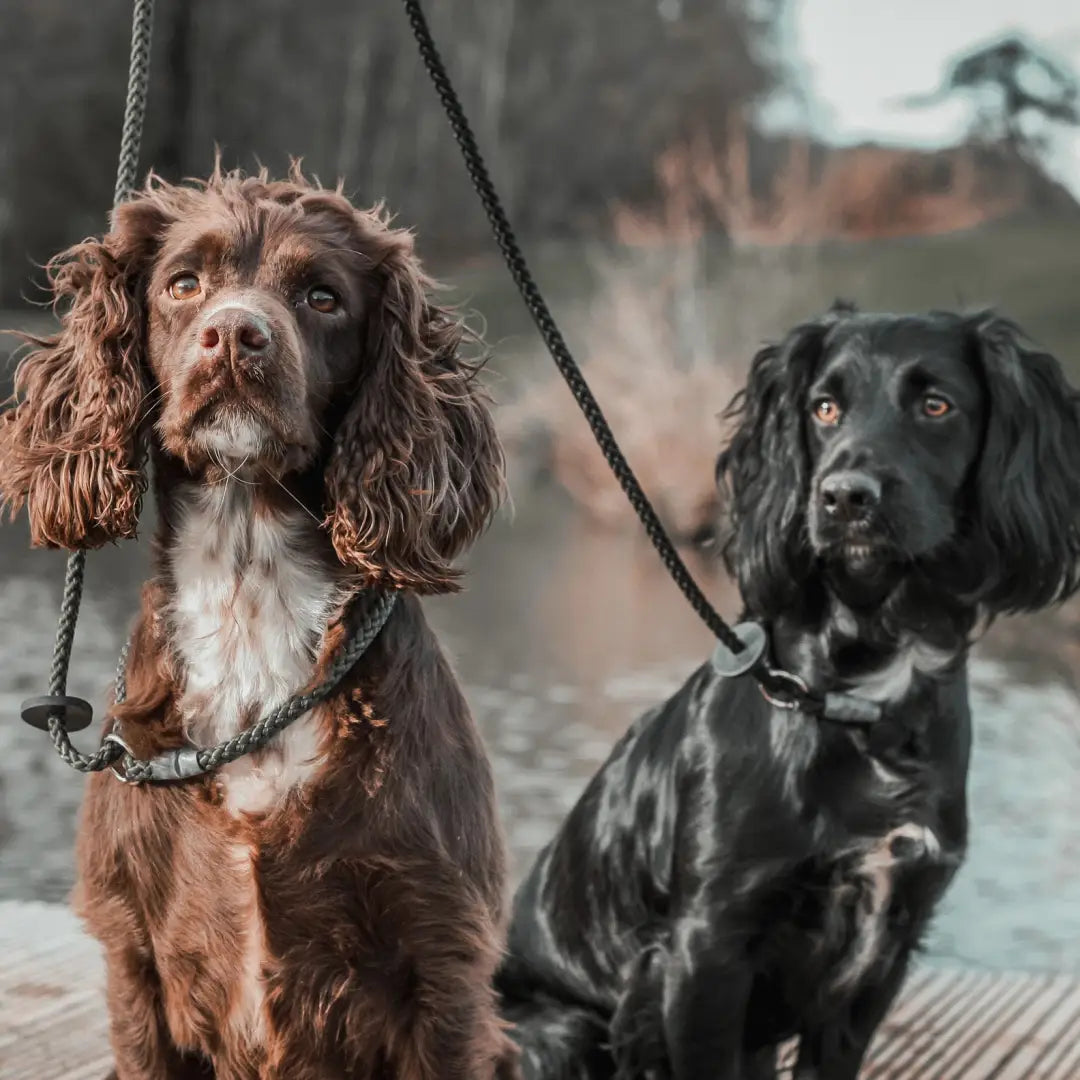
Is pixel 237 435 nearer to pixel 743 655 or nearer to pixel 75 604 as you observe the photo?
pixel 75 604

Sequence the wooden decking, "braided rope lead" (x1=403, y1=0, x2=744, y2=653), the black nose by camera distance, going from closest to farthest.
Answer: "braided rope lead" (x1=403, y1=0, x2=744, y2=653), the black nose, the wooden decking

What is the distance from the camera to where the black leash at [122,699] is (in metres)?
2.04

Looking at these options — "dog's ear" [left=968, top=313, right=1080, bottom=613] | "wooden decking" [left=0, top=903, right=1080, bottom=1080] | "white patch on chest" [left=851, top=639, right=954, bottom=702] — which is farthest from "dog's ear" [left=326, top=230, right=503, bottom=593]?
"wooden decking" [left=0, top=903, right=1080, bottom=1080]

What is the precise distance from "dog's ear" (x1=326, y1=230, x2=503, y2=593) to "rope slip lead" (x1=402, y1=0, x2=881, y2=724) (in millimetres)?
187

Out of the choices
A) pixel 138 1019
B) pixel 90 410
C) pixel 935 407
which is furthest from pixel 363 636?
pixel 935 407

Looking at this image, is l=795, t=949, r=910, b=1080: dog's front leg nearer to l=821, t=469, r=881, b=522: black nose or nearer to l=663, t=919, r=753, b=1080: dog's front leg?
l=663, t=919, r=753, b=1080: dog's front leg

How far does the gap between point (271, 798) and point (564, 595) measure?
26.6 ft

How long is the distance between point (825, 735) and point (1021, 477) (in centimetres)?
58

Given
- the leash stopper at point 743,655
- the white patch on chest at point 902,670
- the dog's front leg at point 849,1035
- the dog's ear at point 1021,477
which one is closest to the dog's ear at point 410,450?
the leash stopper at point 743,655

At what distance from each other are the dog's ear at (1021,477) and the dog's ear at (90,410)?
144cm

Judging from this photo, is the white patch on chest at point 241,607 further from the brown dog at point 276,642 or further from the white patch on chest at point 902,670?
the white patch on chest at point 902,670

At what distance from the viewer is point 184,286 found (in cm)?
207

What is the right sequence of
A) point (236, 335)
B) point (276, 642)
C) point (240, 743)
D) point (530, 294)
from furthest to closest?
1. point (530, 294)
2. point (276, 642)
3. point (240, 743)
4. point (236, 335)

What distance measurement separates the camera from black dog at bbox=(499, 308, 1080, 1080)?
8.20 feet
